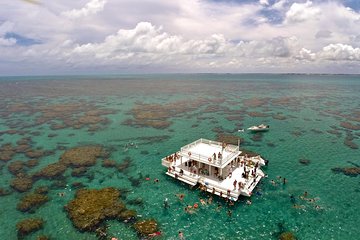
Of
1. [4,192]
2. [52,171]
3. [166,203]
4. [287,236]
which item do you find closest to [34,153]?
[52,171]

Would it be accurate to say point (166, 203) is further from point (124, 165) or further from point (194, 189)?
point (124, 165)

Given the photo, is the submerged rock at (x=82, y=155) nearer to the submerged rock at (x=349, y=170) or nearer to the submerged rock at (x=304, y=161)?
the submerged rock at (x=304, y=161)

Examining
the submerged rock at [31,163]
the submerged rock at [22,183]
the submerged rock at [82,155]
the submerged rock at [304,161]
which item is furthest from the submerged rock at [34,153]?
the submerged rock at [304,161]

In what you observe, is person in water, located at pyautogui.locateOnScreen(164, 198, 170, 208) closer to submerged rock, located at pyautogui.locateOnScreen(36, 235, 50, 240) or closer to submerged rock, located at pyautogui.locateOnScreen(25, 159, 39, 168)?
submerged rock, located at pyautogui.locateOnScreen(36, 235, 50, 240)

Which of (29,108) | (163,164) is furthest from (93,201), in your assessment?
(29,108)

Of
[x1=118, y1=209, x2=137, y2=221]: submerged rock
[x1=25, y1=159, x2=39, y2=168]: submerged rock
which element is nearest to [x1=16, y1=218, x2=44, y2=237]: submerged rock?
[x1=118, y1=209, x2=137, y2=221]: submerged rock
